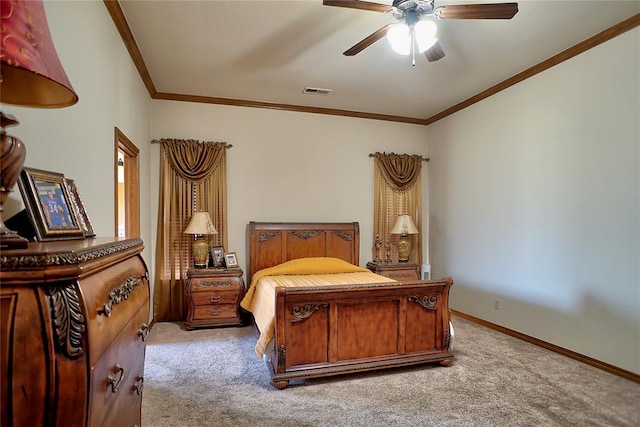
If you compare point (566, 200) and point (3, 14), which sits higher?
point (3, 14)

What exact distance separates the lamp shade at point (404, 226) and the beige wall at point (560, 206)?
1.98 ft

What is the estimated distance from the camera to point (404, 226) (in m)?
4.77

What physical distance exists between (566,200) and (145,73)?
4366 mm

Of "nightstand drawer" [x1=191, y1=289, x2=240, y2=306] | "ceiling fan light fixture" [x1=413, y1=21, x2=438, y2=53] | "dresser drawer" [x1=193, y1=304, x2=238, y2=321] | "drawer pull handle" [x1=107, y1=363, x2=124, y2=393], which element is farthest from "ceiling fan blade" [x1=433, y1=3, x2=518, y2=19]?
"dresser drawer" [x1=193, y1=304, x2=238, y2=321]

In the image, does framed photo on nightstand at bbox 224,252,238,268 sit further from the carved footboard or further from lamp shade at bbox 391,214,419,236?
lamp shade at bbox 391,214,419,236

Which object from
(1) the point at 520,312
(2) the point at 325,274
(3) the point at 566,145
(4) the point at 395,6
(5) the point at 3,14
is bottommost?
(1) the point at 520,312

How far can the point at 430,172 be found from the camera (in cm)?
531

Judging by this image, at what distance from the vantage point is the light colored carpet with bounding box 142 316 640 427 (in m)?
2.15

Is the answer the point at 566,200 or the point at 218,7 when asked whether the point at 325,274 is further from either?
the point at 218,7

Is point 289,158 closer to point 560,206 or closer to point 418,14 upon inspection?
point 418,14

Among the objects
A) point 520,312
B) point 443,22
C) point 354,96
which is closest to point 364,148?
point 354,96

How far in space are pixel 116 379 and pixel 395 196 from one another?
452 cm

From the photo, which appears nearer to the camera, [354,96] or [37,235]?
[37,235]

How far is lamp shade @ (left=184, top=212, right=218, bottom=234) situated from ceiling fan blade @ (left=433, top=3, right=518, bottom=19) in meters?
3.10
